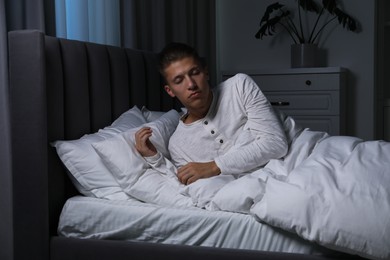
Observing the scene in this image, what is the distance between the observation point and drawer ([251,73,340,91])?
3.41 metres

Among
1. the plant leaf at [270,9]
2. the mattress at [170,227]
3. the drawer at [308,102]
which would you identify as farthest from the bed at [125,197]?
the plant leaf at [270,9]

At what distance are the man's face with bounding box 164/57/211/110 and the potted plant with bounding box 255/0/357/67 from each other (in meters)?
1.96

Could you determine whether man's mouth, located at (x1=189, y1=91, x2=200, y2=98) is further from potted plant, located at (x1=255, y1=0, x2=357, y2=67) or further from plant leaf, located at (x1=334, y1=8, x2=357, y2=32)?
plant leaf, located at (x1=334, y1=8, x2=357, y2=32)

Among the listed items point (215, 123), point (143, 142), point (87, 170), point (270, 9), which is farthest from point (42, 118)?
point (270, 9)

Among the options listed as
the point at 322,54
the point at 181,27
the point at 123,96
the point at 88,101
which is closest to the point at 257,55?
the point at 322,54

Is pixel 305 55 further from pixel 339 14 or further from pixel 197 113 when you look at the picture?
pixel 197 113

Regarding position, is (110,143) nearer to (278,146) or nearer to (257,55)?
(278,146)

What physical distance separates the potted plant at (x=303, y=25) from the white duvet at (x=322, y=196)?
207 cm

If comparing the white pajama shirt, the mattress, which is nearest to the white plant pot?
the white pajama shirt

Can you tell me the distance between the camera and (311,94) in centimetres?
345

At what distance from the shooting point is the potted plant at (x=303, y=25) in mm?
3662

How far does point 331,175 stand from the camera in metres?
1.38

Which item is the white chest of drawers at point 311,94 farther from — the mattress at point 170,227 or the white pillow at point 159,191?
the mattress at point 170,227

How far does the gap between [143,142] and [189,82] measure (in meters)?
0.26
